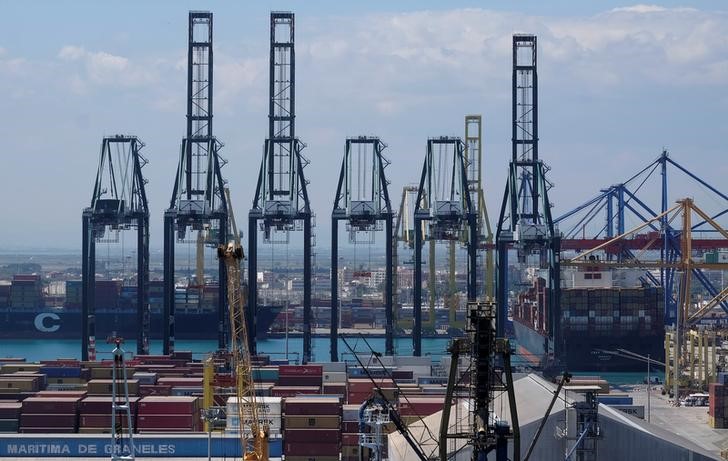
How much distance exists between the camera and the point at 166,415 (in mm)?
40875

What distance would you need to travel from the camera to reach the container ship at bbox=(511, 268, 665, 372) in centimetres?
8175

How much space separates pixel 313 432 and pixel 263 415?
20.9 feet

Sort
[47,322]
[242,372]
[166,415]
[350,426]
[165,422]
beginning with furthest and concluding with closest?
1. [47,322]
2. [166,415]
3. [165,422]
4. [350,426]
5. [242,372]

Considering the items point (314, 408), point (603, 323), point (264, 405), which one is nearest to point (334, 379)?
point (314, 408)

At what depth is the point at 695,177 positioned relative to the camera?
89812mm

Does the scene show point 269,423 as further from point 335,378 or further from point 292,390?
point 335,378

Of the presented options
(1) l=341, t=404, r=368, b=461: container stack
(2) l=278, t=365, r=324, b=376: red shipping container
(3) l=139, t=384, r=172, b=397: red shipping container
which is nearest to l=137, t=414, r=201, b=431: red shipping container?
(1) l=341, t=404, r=368, b=461: container stack

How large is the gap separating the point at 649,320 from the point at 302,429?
48.2 m

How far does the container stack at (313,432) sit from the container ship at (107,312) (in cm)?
6157

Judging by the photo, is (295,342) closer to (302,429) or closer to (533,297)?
(533,297)

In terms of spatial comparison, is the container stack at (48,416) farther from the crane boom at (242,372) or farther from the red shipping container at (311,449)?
the crane boom at (242,372)

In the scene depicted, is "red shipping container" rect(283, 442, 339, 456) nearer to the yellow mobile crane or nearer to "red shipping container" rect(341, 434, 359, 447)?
"red shipping container" rect(341, 434, 359, 447)

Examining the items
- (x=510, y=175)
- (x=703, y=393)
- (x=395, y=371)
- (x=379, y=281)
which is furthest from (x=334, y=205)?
(x=379, y=281)

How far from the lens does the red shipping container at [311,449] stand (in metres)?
38.7
